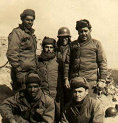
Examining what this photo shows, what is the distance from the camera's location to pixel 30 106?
4.47 metres

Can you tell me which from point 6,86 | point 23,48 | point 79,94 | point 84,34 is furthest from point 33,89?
point 6,86

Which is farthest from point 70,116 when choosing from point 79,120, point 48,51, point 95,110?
point 48,51

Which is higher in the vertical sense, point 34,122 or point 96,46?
point 96,46

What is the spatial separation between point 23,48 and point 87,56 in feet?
4.06

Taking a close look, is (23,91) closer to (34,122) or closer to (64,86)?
(34,122)

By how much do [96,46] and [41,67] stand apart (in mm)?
1115

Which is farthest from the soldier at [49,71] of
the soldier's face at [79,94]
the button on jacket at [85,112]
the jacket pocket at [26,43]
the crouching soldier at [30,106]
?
the soldier's face at [79,94]

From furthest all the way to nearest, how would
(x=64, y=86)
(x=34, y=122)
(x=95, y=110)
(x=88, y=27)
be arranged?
(x=64, y=86), (x=88, y=27), (x=34, y=122), (x=95, y=110)

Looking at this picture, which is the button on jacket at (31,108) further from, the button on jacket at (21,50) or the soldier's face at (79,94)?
the button on jacket at (21,50)

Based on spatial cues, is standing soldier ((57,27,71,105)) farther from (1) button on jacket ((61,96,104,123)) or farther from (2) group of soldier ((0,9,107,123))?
(1) button on jacket ((61,96,104,123))

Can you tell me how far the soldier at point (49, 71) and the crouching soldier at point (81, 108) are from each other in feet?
4.28

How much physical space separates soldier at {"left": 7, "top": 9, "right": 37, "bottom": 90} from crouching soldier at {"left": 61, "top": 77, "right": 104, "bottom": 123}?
1.64 meters

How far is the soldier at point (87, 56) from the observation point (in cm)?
544

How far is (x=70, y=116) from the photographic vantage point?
14.2ft
